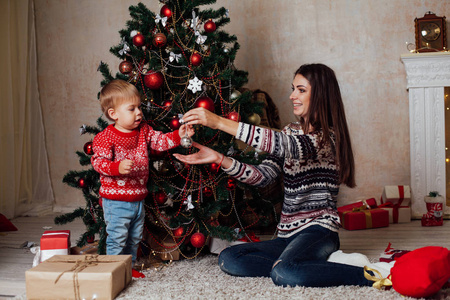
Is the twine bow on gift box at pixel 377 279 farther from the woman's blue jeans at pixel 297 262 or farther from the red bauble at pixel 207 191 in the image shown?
the red bauble at pixel 207 191

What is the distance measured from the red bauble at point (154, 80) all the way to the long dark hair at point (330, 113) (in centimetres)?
75

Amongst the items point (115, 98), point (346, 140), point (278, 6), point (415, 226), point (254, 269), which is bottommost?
point (415, 226)

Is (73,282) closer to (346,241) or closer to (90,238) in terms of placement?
(90,238)

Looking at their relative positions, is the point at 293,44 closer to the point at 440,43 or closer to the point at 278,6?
the point at 278,6

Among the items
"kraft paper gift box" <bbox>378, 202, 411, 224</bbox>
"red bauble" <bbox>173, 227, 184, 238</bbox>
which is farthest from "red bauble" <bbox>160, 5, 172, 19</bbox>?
"kraft paper gift box" <bbox>378, 202, 411, 224</bbox>

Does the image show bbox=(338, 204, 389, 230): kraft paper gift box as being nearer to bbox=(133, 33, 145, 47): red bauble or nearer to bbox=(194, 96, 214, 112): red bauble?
bbox=(194, 96, 214, 112): red bauble

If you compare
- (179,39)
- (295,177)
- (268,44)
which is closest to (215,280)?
(295,177)

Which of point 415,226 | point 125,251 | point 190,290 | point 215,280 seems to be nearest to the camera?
point 190,290

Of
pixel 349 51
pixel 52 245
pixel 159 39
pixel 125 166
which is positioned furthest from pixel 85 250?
pixel 349 51

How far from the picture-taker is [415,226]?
3438mm

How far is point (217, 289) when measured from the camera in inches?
82.4

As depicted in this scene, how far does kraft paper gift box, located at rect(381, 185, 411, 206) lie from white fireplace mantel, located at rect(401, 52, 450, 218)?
0.09 meters

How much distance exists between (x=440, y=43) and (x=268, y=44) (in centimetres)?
131

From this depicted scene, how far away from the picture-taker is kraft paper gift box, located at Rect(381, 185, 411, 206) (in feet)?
12.0
